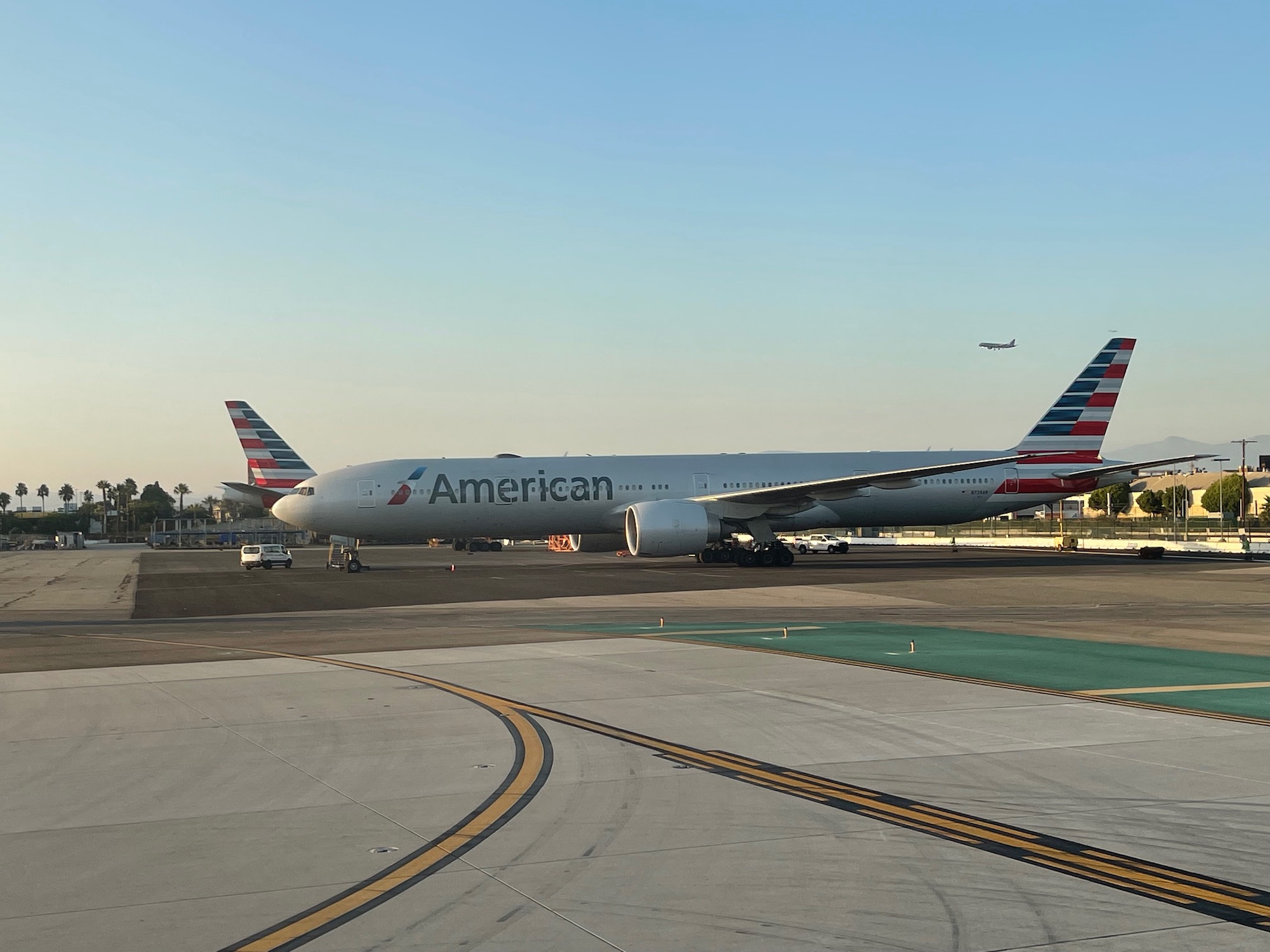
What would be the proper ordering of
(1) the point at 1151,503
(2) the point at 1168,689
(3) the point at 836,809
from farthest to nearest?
(1) the point at 1151,503, (2) the point at 1168,689, (3) the point at 836,809

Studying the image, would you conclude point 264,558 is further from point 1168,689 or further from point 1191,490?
point 1191,490

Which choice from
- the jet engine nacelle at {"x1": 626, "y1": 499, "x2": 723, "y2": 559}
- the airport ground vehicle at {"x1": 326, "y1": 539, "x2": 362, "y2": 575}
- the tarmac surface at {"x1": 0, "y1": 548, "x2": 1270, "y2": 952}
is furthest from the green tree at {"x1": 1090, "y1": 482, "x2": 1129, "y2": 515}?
the tarmac surface at {"x1": 0, "y1": 548, "x2": 1270, "y2": 952}

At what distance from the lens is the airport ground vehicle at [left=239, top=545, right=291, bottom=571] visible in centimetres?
5100

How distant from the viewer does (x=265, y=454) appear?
54656 mm

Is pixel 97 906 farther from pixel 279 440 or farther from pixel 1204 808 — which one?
pixel 279 440

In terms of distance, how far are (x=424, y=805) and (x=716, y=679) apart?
680 cm

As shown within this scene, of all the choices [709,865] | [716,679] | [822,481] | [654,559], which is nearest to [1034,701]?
[716,679]

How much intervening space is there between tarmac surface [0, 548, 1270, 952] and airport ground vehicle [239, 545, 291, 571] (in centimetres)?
3181

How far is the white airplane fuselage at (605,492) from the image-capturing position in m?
42.5

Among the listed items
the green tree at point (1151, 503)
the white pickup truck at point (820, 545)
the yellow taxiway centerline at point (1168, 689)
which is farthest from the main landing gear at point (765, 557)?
the green tree at point (1151, 503)

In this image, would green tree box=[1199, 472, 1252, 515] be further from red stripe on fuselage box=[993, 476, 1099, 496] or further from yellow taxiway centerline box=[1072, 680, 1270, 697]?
yellow taxiway centerline box=[1072, 680, 1270, 697]

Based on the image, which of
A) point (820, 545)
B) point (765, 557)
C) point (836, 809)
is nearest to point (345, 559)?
point (765, 557)

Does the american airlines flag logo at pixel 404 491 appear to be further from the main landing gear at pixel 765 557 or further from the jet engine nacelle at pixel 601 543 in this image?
the main landing gear at pixel 765 557

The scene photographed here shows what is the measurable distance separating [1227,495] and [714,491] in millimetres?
101990
